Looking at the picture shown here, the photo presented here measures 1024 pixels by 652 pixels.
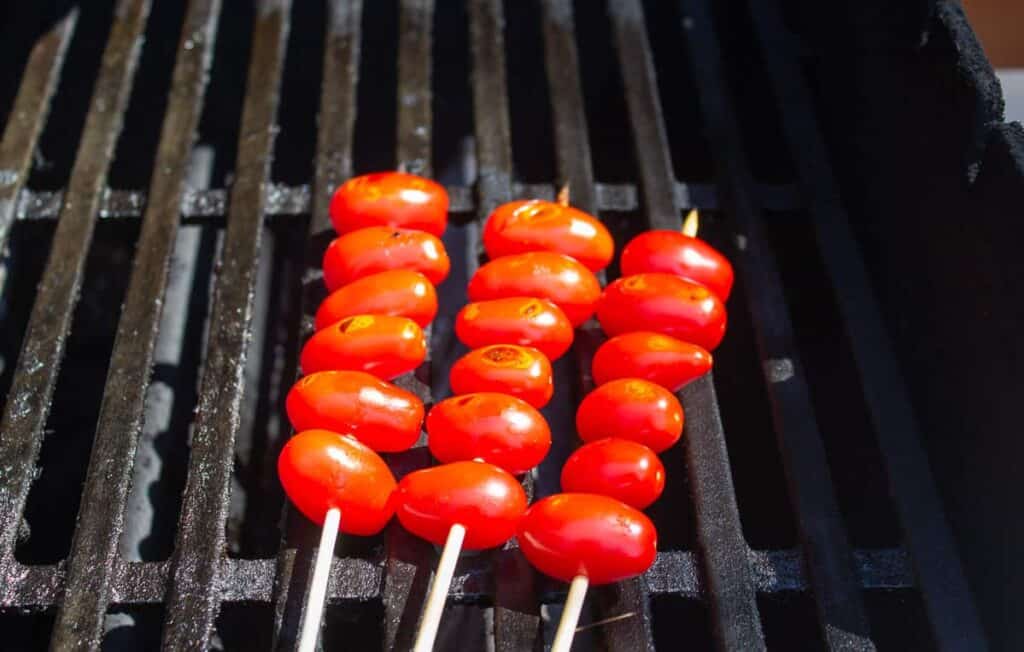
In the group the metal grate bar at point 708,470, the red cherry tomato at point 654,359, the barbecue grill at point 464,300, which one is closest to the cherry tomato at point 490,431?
the barbecue grill at point 464,300

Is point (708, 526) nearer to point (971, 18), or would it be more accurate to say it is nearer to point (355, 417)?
point (355, 417)

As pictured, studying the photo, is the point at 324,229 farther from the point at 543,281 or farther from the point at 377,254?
the point at 543,281

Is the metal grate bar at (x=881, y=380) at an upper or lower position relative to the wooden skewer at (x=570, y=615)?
upper

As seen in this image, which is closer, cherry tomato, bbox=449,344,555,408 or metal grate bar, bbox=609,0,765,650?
metal grate bar, bbox=609,0,765,650

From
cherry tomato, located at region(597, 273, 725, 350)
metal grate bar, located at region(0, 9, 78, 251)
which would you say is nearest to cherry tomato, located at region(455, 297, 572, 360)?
cherry tomato, located at region(597, 273, 725, 350)

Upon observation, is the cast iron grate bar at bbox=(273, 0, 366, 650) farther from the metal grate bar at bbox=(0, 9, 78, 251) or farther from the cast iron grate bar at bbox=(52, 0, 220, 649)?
the metal grate bar at bbox=(0, 9, 78, 251)

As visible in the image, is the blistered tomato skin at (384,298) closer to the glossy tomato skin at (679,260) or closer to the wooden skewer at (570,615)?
the glossy tomato skin at (679,260)
